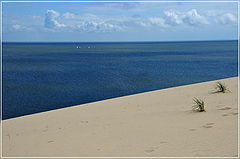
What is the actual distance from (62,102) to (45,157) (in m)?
14.1

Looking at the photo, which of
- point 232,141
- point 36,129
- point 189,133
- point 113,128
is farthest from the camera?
point 36,129

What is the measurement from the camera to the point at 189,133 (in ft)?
22.8

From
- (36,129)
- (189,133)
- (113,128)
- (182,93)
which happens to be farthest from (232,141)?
(182,93)

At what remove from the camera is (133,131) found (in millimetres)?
7648

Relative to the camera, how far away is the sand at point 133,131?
598cm

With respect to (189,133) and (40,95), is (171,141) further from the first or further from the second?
(40,95)

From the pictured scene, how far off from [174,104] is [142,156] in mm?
6111

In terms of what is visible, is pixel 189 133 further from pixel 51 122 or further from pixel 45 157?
pixel 51 122

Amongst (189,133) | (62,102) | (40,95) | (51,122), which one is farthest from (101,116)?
(40,95)

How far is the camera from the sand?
598cm

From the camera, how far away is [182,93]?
46.6 ft

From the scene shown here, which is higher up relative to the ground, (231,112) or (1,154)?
(231,112)

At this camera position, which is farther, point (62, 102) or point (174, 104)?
point (62, 102)

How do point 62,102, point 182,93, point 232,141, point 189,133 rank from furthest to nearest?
point 62,102 < point 182,93 < point 189,133 < point 232,141
